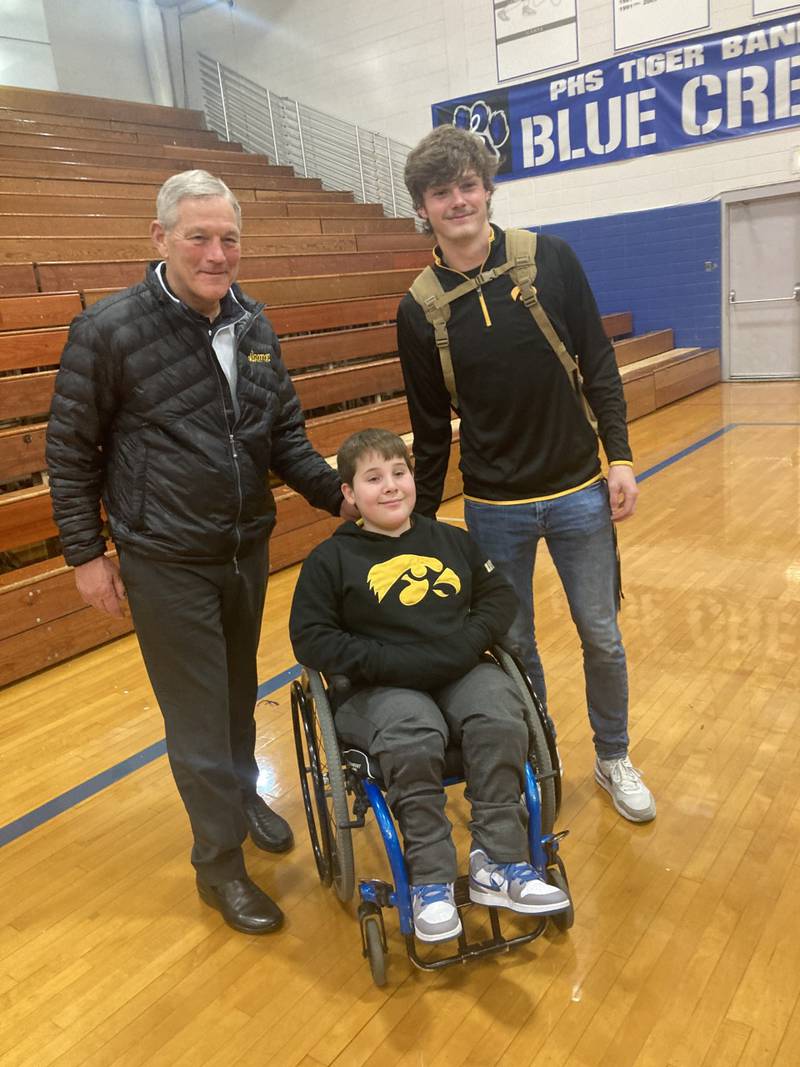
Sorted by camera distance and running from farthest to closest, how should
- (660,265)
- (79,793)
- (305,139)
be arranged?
(305,139), (660,265), (79,793)

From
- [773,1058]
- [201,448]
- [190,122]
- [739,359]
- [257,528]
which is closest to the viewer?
[773,1058]

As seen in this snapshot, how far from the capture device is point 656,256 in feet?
23.6

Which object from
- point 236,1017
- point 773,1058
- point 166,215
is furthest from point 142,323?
point 773,1058

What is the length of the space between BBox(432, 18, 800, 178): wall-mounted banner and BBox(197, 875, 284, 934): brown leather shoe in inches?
265

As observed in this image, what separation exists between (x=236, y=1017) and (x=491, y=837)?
0.49 m

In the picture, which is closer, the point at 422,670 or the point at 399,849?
the point at 399,849

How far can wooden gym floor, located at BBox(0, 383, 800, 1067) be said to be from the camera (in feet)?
4.09

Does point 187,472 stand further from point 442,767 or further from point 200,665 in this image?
point 442,767

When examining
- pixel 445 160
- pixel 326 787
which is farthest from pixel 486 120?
pixel 326 787

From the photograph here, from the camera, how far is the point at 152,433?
136 centimetres

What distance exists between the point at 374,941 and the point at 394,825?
0.21 m

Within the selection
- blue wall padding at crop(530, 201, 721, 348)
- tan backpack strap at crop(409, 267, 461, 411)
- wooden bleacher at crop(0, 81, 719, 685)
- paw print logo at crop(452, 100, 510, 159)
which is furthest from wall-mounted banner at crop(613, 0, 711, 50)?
tan backpack strap at crop(409, 267, 461, 411)

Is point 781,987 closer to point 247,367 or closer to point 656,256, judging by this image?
point 247,367

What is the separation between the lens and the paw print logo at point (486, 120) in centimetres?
744
